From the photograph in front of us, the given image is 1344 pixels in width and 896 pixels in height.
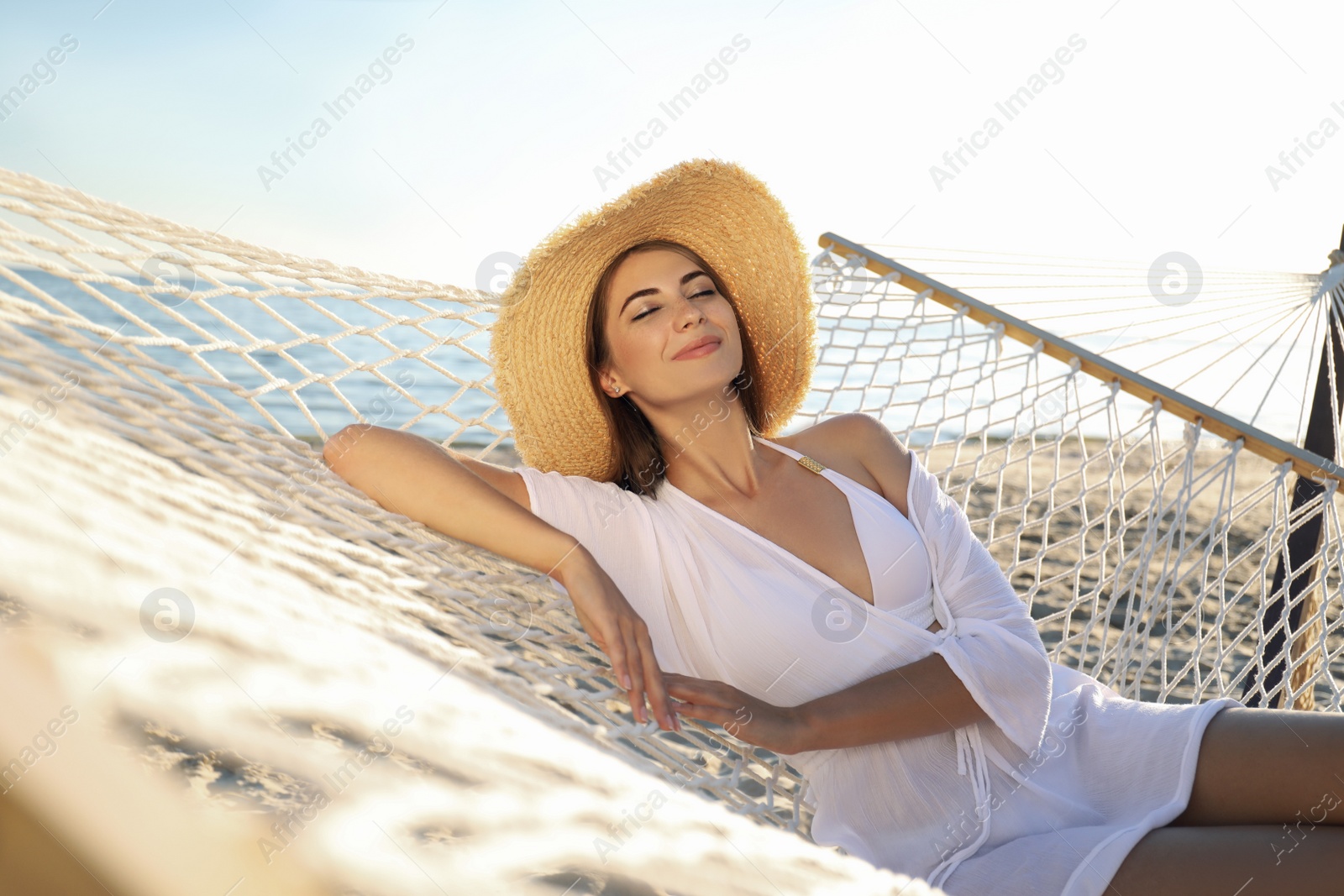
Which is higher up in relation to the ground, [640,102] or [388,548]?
[640,102]

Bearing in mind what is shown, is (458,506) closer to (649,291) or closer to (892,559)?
(649,291)

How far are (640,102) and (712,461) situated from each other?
333 inches

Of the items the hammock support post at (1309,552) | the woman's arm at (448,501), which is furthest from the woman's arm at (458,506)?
the hammock support post at (1309,552)

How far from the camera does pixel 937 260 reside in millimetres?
2469

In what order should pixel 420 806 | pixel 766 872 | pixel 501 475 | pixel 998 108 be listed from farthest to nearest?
pixel 998 108 < pixel 501 475 < pixel 766 872 < pixel 420 806

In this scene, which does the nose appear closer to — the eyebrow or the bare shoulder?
the eyebrow

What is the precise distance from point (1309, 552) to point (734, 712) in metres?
1.70

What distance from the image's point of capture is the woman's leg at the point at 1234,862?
1.05 meters

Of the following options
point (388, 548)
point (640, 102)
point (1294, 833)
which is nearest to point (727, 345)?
point (388, 548)

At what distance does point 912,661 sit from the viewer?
141 centimetres

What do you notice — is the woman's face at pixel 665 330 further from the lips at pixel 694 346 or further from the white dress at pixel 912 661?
the white dress at pixel 912 661

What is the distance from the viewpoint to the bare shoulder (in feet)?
5.37

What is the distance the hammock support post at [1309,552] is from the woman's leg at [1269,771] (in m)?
0.59

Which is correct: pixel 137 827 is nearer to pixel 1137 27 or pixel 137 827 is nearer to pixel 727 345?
pixel 727 345
